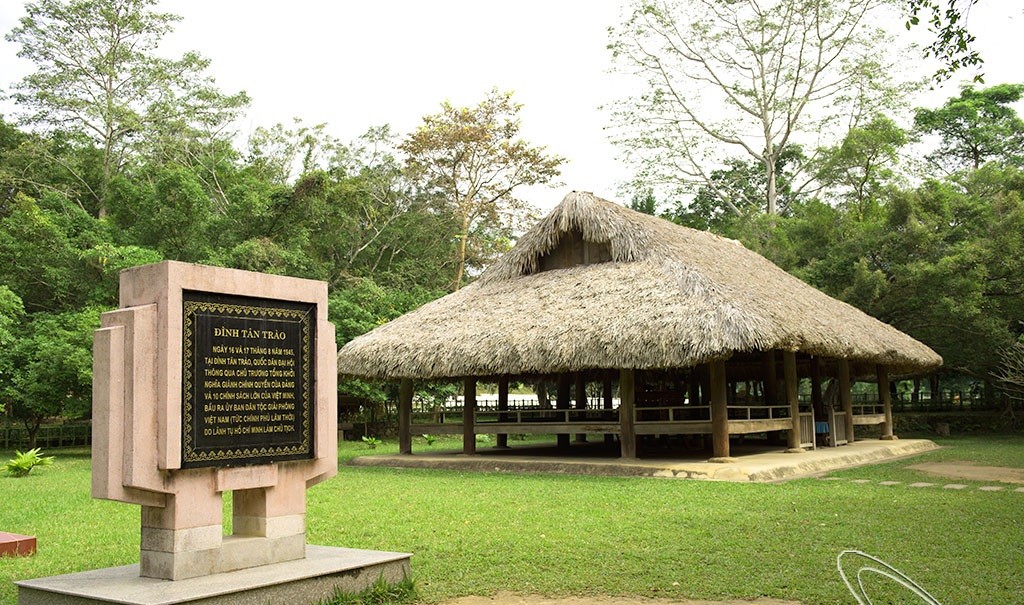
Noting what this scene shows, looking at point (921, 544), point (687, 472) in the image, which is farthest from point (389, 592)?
point (687, 472)

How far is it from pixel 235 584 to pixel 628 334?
9.84 m

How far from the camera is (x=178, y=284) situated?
19.3ft

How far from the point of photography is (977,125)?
37906 millimetres

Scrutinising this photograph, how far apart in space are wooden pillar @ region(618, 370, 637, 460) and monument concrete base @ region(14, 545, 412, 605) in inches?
379

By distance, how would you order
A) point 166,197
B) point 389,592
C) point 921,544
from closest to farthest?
point 389,592 < point 921,544 < point 166,197

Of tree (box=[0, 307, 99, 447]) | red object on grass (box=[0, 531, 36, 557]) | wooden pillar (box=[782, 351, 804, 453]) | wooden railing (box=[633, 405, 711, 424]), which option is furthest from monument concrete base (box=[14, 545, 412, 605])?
tree (box=[0, 307, 99, 447])

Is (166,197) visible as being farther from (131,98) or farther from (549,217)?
(549,217)

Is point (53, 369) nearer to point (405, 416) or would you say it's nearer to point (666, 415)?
point (405, 416)

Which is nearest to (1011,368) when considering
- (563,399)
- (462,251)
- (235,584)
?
(563,399)

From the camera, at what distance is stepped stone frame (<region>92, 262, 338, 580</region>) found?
5680 mm

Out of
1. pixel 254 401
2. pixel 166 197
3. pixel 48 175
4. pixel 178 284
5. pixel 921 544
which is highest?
pixel 48 175

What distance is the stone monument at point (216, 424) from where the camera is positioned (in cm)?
567

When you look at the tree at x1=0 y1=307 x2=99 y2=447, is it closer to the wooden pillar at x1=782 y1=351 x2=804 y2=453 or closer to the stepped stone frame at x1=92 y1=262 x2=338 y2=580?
the wooden pillar at x1=782 y1=351 x2=804 y2=453

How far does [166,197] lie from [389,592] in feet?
70.0
